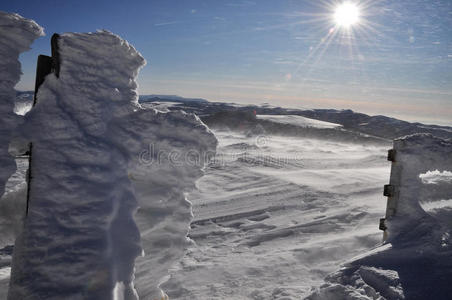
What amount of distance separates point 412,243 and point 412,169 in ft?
3.84

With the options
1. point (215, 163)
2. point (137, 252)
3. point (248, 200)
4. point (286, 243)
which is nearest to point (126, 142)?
point (137, 252)

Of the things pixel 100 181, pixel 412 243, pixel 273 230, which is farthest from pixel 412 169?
pixel 100 181

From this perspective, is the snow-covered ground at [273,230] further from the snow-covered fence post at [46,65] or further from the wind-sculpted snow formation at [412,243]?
the snow-covered fence post at [46,65]

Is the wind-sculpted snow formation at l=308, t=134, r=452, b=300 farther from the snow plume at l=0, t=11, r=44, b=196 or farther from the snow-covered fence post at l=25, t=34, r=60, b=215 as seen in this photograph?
the snow-covered fence post at l=25, t=34, r=60, b=215

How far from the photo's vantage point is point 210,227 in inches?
255

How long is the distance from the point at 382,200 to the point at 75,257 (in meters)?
8.80

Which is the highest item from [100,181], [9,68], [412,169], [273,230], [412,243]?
[9,68]

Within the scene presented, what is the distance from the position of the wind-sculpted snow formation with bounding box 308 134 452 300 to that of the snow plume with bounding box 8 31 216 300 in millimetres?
1619

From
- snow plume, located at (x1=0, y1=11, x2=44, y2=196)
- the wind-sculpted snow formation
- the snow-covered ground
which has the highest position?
snow plume, located at (x1=0, y1=11, x2=44, y2=196)

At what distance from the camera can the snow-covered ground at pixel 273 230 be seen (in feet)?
14.3

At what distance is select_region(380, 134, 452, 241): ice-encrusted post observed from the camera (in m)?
3.84

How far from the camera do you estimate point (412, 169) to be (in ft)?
12.8

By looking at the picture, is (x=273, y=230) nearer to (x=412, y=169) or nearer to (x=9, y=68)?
(x=412, y=169)

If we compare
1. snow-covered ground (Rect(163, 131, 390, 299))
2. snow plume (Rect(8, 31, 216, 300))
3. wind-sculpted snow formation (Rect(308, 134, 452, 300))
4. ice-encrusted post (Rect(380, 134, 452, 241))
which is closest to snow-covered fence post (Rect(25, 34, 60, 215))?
snow plume (Rect(8, 31, 216, 300))
